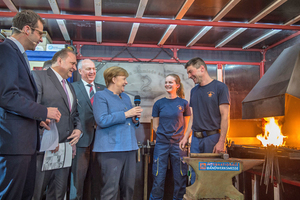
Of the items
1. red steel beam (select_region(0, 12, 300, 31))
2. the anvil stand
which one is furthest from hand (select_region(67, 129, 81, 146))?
red steel beam (select_region(0, 12, 300, 31))

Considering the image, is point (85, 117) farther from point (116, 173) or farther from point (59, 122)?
point (116, 173)

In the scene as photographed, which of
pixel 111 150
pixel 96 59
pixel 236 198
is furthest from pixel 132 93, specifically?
pixel 236 198

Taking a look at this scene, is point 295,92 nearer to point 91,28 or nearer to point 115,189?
point 115,189

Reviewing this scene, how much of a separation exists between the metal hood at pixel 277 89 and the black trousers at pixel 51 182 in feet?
10.2

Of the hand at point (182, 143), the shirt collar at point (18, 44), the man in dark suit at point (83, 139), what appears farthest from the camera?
the hand at point (182, 143)

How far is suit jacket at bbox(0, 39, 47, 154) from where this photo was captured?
1.45 metres

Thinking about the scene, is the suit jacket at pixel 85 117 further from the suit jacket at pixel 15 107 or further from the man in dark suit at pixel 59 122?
the suit jacket at pixel 15 107

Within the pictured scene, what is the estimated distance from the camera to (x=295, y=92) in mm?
3229

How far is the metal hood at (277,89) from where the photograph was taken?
3270mm

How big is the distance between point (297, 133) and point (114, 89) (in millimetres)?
3406

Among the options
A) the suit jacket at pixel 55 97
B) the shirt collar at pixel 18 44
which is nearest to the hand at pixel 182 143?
the suit jacket at pixel 55 97

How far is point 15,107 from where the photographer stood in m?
1.46

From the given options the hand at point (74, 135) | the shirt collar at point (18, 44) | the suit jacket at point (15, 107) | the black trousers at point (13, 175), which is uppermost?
the shirt collar at point (18, 44)

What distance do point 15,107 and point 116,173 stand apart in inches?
48.3
